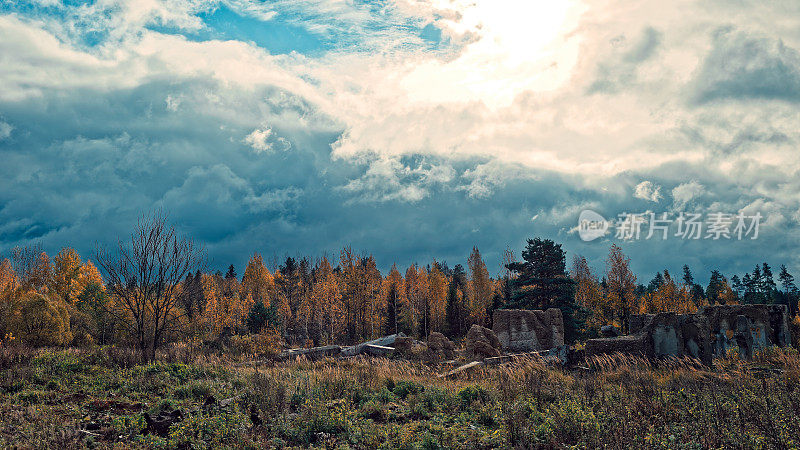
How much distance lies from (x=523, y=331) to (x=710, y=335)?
10327 mm

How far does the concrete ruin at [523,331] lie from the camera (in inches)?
1029

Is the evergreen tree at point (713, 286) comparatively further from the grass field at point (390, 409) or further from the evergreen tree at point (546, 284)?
the grass field at point (390, 409)

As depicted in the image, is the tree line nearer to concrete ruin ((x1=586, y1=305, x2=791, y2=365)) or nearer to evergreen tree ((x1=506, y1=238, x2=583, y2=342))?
evergreen tree ((x1=506, y1=238, x2=583, y2=342))

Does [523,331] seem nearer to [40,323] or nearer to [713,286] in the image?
[40,323]

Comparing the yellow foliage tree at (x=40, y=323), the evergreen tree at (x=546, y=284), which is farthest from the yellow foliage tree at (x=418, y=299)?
the yellow foliage tree at (x=40, y=323)

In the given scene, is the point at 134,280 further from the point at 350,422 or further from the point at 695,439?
the point at 695,439

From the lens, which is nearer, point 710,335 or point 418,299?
point 710,335

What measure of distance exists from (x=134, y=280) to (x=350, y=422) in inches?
619

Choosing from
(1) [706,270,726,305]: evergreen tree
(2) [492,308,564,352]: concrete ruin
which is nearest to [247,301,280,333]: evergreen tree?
(2) [492,308,564,352]: concrete ruin

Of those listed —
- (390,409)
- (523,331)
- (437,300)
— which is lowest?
(390,409)

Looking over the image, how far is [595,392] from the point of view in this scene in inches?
412

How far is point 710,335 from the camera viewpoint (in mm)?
17250

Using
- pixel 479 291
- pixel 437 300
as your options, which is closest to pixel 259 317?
pixel 437 300

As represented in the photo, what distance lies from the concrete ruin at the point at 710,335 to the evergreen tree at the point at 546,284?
17.3 meters
